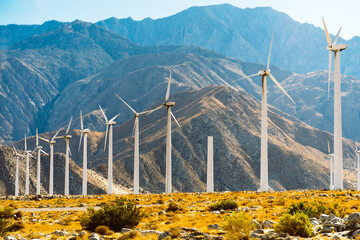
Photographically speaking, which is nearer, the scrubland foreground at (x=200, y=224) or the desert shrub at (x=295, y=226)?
the desert shrub at (x=295, y=226)

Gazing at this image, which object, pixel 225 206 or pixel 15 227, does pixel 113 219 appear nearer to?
pixel 15 227

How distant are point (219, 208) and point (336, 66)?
94.1 feet

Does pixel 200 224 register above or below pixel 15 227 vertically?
above

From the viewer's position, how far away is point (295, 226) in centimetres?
2189

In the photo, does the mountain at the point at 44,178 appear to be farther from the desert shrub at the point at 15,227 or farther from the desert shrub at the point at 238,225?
the desert shrub at the point at 238,225

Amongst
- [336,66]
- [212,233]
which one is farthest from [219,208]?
[336,66]

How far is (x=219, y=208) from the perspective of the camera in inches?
1358

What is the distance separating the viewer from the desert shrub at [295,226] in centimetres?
2166

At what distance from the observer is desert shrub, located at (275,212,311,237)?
71.1 ft

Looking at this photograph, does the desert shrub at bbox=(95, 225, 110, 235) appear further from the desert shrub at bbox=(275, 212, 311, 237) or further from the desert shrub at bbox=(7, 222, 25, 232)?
the desert shrub at bbox=(275, 212, 311, 237)

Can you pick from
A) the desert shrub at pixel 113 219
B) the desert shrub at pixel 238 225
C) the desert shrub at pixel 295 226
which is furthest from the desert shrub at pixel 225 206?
the desert shrub at pixel 295 226

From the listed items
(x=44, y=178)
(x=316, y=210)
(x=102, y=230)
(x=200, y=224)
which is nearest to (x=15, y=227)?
(x=102, y=230)

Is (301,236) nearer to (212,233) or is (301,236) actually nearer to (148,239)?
(212,233)

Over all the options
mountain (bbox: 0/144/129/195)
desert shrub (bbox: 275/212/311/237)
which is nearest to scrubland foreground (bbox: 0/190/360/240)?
desert shrub (bbox: 275/212/311/237)
